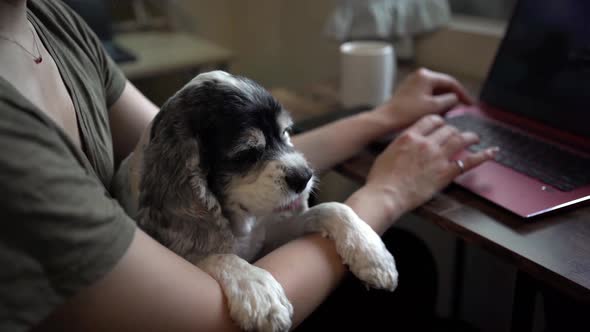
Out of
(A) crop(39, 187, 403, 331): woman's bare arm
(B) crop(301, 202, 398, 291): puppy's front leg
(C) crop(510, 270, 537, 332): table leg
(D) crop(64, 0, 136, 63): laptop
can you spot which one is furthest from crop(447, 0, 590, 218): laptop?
(D) crop(64, 0, 136, 63): laptop

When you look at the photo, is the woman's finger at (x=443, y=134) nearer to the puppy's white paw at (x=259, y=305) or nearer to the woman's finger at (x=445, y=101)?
the woman's finger at (x=445, y=101)

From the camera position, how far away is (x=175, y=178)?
78 cm

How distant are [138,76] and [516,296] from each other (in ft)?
4.85

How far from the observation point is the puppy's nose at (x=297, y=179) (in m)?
0.81

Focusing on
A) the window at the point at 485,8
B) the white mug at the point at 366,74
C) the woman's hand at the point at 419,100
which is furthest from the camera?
the window at the point at 485,8

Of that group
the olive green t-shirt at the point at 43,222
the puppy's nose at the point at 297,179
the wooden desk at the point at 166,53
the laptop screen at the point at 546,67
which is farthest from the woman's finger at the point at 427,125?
the wooden desk at the point at 166,53

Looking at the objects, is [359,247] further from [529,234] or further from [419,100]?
[419,100]

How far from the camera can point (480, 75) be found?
162 cm

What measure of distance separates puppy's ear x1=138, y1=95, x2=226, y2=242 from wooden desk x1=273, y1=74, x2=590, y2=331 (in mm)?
405

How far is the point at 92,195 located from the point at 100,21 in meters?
1.66

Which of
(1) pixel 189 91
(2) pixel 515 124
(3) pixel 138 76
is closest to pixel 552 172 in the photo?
(2) pixel 515 124

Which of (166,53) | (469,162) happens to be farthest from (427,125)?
(166,53)

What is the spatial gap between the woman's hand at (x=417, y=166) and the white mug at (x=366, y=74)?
341 mm

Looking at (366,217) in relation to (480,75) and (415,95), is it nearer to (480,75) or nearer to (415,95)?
(415,95)
